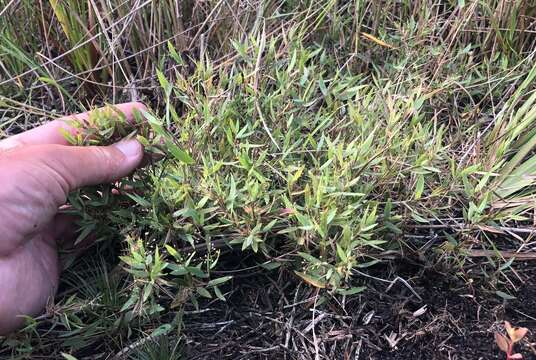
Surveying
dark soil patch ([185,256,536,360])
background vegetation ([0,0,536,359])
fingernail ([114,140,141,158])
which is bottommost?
dark soil patch ([185,256,536,360])

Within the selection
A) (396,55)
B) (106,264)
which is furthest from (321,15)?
(106,264)

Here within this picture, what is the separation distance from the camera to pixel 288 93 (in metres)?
1.34

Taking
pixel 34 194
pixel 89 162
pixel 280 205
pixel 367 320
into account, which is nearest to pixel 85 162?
pixel 89 162

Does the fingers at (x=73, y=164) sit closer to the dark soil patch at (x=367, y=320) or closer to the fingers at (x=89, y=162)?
the fingers at (x=89, y=162)

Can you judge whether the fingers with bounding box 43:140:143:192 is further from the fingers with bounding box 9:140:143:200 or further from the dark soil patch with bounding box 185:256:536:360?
the dark soil patch with bounding box 185:256:536:360

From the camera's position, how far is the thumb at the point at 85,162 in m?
1.20

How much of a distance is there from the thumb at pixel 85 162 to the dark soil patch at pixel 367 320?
37 cm

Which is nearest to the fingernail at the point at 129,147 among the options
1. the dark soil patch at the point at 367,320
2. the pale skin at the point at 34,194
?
the pale skin at the point at 34,194

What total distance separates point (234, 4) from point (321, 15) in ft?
0.95

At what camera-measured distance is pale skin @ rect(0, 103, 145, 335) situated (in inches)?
46.9

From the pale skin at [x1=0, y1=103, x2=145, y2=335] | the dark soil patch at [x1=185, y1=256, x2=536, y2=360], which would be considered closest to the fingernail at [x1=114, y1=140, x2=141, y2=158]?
the pale skin at [x1=0, y1=103, x2=145, y2=335]

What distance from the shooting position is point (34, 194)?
1.19 metres

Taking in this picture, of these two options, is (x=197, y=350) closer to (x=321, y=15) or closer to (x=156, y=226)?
(x=156, y=226)

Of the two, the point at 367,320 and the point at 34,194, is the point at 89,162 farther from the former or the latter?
the point at 367,320
